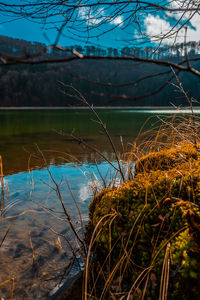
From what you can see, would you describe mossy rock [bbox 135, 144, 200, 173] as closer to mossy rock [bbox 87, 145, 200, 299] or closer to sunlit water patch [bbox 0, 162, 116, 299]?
mossy rock [bbox 87, 145, 200, 299]

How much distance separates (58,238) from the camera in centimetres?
305

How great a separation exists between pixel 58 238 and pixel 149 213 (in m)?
1.66

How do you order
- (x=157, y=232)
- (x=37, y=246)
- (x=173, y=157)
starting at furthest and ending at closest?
(x=37, y=246) → (x=173, y=157) → (x=157, y=232)

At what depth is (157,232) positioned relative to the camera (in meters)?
1.78

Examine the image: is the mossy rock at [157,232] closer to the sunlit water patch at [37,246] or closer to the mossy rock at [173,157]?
the mossy rock at [173,157]

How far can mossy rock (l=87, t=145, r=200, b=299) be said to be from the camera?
4.62ft

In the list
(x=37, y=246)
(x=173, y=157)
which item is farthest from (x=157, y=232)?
(x=37, y=246)

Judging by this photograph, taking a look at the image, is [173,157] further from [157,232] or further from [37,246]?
[37,246]

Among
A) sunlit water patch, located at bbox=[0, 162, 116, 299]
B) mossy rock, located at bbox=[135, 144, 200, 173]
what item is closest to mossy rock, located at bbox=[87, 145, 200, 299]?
mossy rock, located at bbox=[135, 144, 200, 173]

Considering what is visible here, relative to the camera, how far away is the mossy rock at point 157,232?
1409 millimetres

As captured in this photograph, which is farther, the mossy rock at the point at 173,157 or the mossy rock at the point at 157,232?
the mossy rock at the point at 173,157

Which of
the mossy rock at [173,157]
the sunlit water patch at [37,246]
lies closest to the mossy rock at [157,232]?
the mossy rock at [173,157]

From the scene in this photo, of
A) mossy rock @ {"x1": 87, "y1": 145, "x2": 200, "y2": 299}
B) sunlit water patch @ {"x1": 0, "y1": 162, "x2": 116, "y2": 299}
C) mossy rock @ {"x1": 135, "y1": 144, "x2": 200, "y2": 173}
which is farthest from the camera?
mossy rock @ {"x1": 135, "y1": 144, "x2": 200, "y2": 173}

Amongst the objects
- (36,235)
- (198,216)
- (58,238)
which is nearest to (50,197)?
(36,235)
